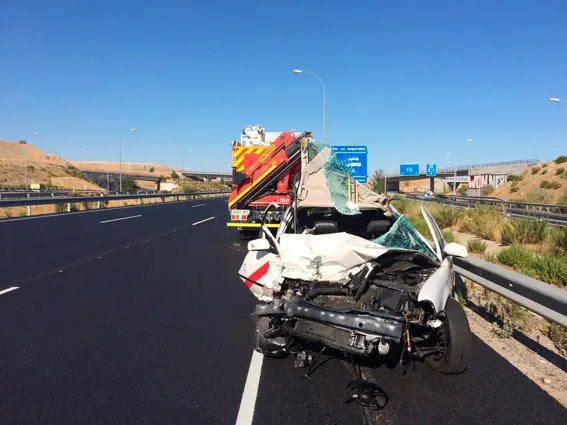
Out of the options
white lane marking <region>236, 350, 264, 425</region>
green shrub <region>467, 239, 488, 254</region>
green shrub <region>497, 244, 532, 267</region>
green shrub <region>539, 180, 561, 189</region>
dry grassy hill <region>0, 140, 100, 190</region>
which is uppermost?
dry grassy hill <region>0, 140, 100, 190</region>

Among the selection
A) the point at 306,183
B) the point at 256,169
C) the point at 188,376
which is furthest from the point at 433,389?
the point at 256,169

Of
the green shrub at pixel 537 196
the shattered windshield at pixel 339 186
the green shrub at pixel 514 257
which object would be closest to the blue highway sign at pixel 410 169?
the green shrub at pixel 537 196

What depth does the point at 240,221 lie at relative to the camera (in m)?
15.0

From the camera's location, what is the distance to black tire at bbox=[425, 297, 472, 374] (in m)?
4.58

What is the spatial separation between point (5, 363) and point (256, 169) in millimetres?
9834

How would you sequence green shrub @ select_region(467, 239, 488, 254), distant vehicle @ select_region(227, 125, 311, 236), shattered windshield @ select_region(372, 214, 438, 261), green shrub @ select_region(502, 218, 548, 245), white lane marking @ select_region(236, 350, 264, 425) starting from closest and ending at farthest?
white lane marking @ select_region(236, 350, 264, 425) < shattered windshield @ select_region(372, 214, 438, 261) < green shrub @ select_region(467, 239, 488, 254) < green shrub @ select_region(502, 218, 548, 245) < distant vehicle @ select_region(227, 125, 311, 236)

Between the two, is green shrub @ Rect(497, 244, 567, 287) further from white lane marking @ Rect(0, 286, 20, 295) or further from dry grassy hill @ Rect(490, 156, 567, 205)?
dry grassy hill @ Rect(490, 156, 567, 205)

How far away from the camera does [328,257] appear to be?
4.90 m

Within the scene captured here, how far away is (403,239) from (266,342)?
1865mm

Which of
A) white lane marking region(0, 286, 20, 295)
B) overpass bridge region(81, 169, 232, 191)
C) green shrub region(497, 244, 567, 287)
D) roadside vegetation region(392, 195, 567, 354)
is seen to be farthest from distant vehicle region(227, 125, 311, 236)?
overpass bridge region(81, 169, 232, 191)

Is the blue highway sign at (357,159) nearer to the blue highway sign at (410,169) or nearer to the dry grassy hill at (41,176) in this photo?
the blue highway sign at (410,169)

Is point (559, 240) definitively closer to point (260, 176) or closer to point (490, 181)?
point (260, 176)

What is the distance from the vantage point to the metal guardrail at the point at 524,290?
15.5 ft

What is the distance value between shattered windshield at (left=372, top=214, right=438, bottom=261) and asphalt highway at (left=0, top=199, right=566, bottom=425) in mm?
1265
